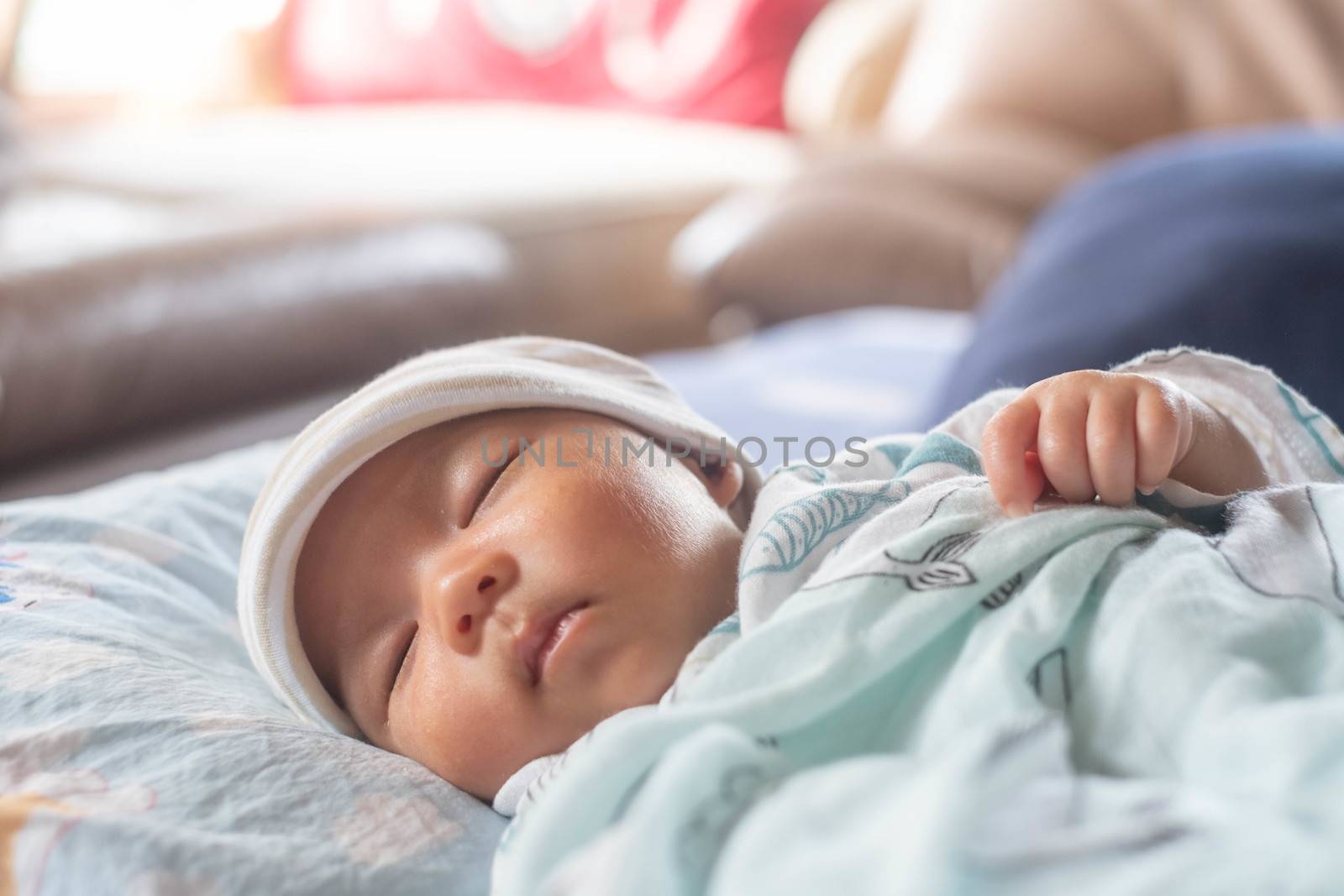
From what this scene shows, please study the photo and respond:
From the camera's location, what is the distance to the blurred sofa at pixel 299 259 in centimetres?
150

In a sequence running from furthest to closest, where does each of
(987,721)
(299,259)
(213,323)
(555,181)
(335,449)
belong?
(555,181) < (299,259) < (213,323) < (335,449) < (987,721)

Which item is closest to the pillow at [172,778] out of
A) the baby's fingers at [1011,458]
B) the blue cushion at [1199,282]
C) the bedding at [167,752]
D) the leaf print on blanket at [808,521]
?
the bedding at [167,752]

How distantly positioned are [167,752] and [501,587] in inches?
7.3

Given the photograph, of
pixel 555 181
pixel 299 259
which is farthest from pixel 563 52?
pixel 299 259

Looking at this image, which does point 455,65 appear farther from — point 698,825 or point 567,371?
point 698,825

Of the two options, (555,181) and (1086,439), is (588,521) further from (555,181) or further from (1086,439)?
(555,181)

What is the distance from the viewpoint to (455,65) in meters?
3.51

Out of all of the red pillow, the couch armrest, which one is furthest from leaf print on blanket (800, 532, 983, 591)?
the red pillow

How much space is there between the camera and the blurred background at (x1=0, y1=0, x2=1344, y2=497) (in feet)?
5.02

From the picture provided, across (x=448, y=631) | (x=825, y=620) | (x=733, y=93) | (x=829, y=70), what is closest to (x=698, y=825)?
(x=825, y=620)

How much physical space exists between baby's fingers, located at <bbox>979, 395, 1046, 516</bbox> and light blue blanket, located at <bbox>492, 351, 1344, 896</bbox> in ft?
0.03

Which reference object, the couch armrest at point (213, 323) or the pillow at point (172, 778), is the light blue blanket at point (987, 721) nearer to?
the pillow at point (172, 778)

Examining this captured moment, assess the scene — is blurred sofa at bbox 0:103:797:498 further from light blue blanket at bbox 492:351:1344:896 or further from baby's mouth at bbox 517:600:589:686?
light blue blanket at bbox 492:351:1344:896

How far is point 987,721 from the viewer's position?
1.55ft
